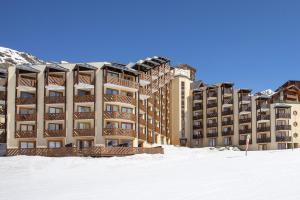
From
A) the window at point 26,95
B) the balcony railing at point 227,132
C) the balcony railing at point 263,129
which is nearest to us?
the window at point 26,95

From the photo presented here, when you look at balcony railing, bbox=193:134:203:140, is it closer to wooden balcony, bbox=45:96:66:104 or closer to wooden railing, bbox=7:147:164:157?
wooden balcony, bbox=45:96:66:104

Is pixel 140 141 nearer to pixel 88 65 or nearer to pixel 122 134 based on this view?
pixel 122 134

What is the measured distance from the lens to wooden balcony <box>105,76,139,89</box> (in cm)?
5837

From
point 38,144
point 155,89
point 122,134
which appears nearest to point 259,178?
point 122,134

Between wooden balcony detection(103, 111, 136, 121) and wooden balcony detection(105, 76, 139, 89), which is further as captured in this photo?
wooden balcony detection(105, 76, 139, 89)

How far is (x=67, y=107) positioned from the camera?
58.2m

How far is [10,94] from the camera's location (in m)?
58.5

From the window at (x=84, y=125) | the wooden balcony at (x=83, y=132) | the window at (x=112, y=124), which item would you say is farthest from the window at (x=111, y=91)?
the wooden balcony at (x=83, y=132)

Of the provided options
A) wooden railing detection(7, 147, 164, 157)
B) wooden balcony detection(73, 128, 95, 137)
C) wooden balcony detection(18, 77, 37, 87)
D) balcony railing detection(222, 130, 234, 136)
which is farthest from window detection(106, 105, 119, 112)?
balcony railing detection(222, 130, 234, 136)

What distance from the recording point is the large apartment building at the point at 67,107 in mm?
57469

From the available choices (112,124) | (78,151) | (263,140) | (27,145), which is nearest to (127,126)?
(112,124)

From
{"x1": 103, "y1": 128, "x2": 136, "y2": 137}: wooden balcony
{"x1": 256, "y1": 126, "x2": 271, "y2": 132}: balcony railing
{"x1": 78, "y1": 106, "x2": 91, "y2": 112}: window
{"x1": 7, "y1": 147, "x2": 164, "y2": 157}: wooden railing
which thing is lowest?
{"x1": 7, "y1": 147, "x2": 164, "y2": 157}: wooden railing

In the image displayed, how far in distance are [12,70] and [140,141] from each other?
776 inches

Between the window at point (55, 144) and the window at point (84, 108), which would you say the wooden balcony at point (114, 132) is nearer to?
the window at point (84, 108)
